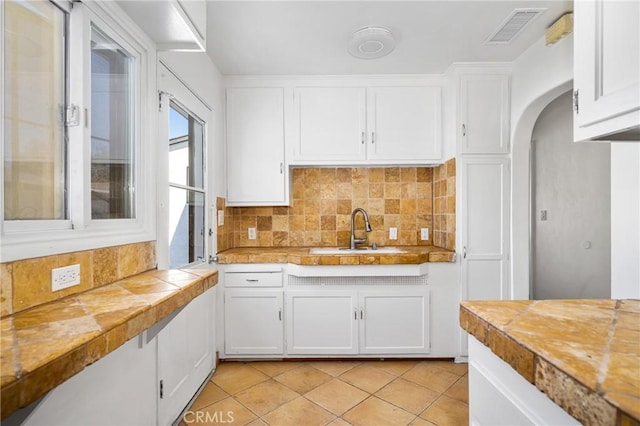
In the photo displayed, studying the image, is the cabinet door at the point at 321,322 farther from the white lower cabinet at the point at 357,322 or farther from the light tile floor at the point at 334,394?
the light tile floor at the point at 334,394

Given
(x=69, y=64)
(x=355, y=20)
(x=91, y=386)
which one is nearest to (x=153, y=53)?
(x=69, y=64)

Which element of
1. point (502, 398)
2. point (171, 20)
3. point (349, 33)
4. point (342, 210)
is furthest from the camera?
point (342, 210)

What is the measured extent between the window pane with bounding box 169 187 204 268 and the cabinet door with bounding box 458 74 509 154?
207 cm

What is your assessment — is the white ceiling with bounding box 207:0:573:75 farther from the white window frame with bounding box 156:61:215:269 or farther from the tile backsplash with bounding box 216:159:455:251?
the tile backsplash with bounding box 216:159:455:251

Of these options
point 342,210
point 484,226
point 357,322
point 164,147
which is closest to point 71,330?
point 164,147

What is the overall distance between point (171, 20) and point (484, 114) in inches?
89.1

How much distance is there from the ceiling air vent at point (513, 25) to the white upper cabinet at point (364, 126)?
0.69 m

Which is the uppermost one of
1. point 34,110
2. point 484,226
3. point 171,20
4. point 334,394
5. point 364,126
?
point 171,20

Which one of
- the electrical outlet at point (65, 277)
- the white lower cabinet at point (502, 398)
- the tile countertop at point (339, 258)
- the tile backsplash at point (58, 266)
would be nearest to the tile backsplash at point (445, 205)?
the tile countertop at point (339, 258)

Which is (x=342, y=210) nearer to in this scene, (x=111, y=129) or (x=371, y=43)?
(x=371, y=43)

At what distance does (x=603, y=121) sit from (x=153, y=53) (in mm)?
1894

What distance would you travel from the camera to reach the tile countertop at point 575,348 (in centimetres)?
53

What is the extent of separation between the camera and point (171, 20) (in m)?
1.43

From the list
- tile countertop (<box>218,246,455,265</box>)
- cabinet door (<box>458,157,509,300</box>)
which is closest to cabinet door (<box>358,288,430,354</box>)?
tile countertop (<box>218,246,455,265</box>)
